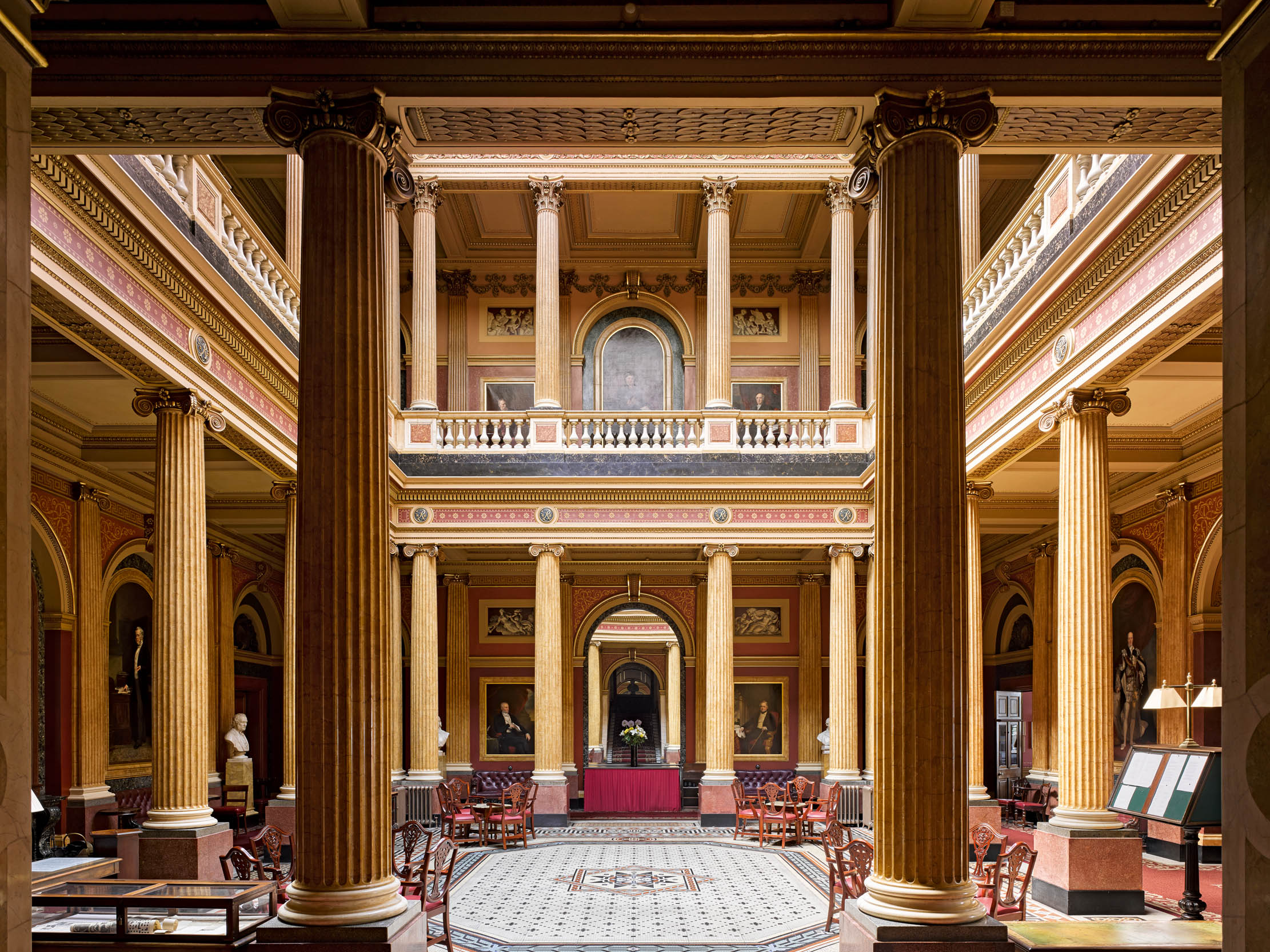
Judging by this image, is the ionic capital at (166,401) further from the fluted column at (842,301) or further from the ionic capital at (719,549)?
the fluted column at (842,301)

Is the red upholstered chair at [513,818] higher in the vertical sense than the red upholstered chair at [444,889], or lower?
lower

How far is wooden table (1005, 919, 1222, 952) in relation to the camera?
16.4 ft

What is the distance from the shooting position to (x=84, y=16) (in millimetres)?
5285

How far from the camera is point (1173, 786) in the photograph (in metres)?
6.49

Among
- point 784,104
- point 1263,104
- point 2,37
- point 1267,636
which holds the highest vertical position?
point 784,104

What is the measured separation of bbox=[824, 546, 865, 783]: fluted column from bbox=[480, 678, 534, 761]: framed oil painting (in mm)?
6408

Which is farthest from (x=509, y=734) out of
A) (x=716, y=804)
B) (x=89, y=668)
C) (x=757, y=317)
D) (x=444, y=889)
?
(x=444, y=889)

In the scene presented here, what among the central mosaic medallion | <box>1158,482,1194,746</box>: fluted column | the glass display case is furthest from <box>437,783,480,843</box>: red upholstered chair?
<box>1158,482,1194,746</box>: fluted column

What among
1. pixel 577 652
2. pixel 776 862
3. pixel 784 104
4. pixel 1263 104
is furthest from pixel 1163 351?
pixel 577 652

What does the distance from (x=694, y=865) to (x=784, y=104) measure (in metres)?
10.2

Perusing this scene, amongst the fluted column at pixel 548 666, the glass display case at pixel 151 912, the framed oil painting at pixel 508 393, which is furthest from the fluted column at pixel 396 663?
the glass display case at pixel 151 912

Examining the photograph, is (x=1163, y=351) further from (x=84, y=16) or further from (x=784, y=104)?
(x=84, y=16)

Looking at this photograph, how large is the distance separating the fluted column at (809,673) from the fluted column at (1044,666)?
3.84 m

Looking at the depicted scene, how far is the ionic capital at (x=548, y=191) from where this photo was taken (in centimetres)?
1667
